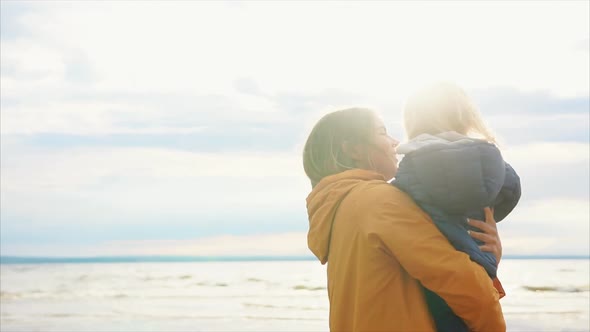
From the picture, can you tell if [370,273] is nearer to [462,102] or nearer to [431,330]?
[431,330]

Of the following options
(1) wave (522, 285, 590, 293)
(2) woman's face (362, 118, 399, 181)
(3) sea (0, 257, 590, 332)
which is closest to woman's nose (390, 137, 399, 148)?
(2) woman's face (362, 118, 399, 181)

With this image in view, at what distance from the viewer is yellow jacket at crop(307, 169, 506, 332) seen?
209 centimetres

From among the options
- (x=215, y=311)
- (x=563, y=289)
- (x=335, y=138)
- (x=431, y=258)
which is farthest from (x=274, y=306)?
(x=431, y=258)

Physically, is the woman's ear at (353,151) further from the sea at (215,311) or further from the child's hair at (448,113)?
the sea at (215,311)

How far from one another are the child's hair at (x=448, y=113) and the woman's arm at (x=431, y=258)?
348 mm

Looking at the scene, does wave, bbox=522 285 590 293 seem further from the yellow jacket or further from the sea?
the yellow jacket

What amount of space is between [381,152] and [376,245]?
1.29 ft

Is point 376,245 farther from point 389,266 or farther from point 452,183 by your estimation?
point 452,183

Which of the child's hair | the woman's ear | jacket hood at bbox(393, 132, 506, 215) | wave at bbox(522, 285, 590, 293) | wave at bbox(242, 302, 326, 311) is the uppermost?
the child's hair

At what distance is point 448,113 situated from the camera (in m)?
2.38

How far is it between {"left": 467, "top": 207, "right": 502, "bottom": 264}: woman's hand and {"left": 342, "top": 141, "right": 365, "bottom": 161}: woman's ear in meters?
0.44

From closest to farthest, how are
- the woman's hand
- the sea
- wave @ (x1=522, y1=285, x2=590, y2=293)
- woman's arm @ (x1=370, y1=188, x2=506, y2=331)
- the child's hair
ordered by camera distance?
woman's arm @ (x1=370, y1=188, x2=506, y2=331) < the woman's hand < the child's hair < the sea < wave @ (x1=522, y1=285, x2=590, y2=293)

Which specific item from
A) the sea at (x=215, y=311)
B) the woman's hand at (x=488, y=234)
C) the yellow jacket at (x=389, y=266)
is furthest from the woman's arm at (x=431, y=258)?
the sea at (x=215, y=311)

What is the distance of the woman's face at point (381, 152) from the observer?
95.3 inches
